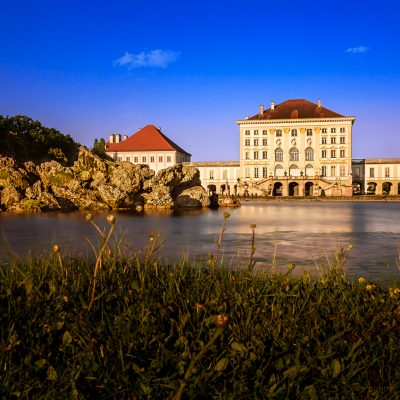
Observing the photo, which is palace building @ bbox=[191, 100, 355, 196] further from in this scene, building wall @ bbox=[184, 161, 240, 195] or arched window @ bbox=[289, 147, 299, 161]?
building wall @ bbox=[184, 161, 240, 195]

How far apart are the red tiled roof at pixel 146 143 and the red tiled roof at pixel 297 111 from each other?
59.2 ft

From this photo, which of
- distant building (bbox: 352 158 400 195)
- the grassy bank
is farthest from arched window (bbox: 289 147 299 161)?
the grassy bank

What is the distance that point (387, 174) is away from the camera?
267ft

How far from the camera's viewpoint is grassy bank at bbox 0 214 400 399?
2375 mm

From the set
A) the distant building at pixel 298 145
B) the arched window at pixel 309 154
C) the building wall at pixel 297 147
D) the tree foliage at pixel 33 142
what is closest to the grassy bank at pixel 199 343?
the tree foliage at pixel 33 142

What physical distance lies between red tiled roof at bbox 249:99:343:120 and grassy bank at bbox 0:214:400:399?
3159 inches

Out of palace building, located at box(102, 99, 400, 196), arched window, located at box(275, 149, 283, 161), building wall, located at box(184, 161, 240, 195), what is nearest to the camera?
palace building, located at box(102, 99, 400, 196)

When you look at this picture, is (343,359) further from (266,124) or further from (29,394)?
(266,124)

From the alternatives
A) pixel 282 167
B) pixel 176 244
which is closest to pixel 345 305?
pixel 176 244

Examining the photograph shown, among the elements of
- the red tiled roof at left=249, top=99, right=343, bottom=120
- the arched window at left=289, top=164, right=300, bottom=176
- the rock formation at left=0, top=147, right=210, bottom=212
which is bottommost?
the rock formation at left=0, top=147, right=210, bottom=212

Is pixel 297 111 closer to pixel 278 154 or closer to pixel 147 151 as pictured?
pixel 278 154

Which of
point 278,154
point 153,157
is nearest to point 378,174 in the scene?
point 278,154

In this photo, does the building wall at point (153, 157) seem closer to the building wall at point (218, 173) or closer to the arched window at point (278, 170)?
the building wall at point (218, 173)

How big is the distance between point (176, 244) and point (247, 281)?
20.8ft
